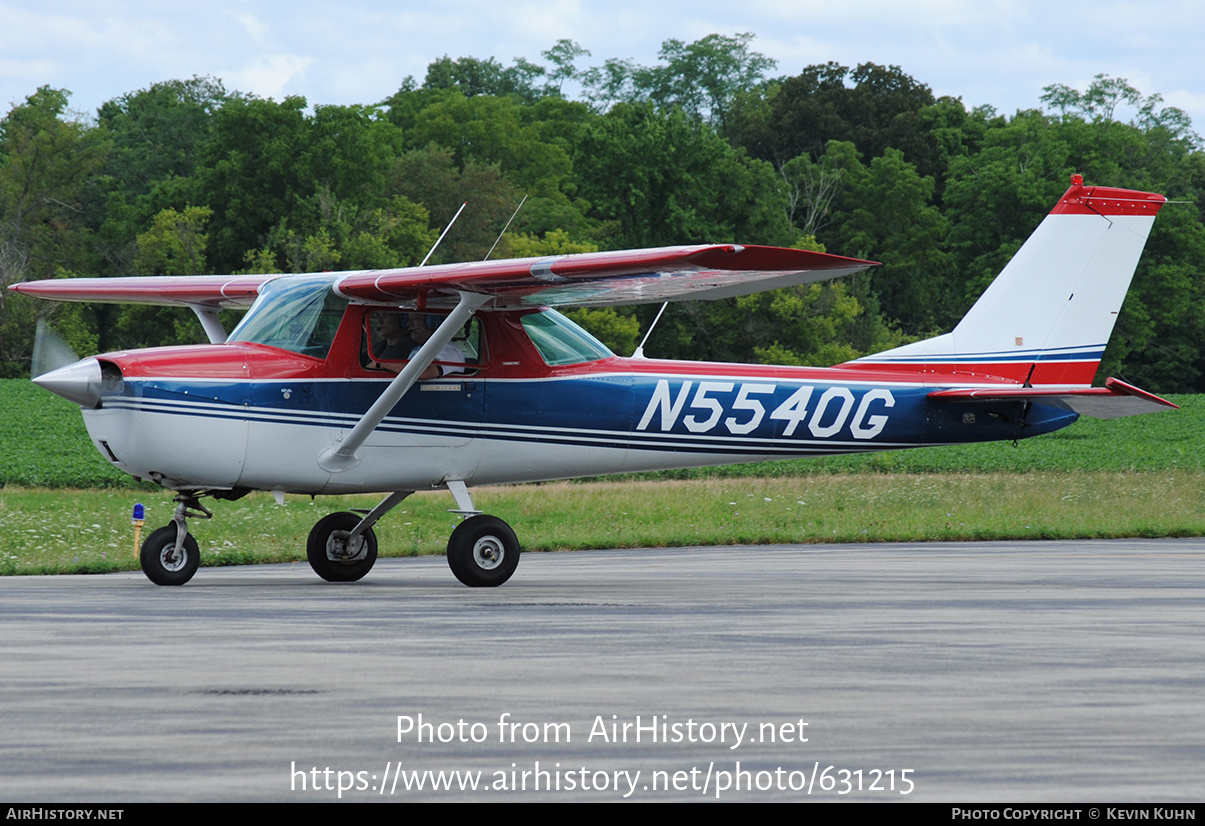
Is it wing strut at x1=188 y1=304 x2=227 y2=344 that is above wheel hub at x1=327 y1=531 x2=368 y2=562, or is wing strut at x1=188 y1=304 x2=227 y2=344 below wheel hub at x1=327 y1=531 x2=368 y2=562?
above

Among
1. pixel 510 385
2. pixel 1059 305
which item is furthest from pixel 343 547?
pixel 1059 305

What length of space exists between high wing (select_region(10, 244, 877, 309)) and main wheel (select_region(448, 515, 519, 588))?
1.99 m

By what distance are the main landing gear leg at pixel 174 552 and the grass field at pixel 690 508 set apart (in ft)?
9.09

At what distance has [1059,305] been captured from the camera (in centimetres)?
1511

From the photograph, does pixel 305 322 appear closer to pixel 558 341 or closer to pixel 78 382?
pixel 78 382

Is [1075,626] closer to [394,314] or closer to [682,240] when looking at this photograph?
[394,314]

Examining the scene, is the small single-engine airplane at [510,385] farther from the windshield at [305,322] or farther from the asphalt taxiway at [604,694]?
the asphalt taxiway at [604,694]

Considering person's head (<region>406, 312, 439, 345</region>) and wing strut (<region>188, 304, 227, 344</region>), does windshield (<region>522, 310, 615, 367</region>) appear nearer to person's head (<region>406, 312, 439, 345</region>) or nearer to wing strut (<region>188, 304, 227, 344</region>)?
person's head (<region>406, 312, 439, 345</region>)

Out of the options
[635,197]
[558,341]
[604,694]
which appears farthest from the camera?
[635,197]

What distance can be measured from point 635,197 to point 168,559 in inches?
2032

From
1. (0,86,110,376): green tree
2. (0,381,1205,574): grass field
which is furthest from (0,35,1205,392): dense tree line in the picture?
(0,381,1205,574): grass field

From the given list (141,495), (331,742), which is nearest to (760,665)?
(331,742)

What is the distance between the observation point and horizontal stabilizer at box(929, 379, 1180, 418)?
44.5 ft

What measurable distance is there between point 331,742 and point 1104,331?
39.0 feet
